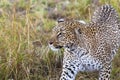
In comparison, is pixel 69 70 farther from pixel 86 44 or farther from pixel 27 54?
pixel 27 54

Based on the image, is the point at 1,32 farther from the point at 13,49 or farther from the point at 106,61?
the point at 106,61

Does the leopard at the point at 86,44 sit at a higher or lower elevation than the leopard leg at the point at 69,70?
higher

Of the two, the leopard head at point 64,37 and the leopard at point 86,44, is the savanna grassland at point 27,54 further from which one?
the leopard head at point 64,37

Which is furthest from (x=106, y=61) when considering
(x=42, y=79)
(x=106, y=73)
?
(x=42, y=79)

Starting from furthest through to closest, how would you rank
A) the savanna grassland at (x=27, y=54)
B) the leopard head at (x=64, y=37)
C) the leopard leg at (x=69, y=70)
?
the savanna grassland at (x=27, y=54), the leopard leg at (x=69, y=70), the leopard head at (x=64, y=37)

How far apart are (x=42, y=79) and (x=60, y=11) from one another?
217 centimetres

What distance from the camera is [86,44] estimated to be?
240 inches

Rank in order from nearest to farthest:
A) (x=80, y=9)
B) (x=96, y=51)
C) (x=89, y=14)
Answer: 1. (x=96, y=51)
2. (x=89, y=14)
3. (x=80, y=9)

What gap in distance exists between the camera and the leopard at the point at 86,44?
588cm

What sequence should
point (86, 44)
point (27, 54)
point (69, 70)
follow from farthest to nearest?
point (27, 54) → point (69, 70) → point (86, 44)

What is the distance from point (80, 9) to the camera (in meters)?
8.22

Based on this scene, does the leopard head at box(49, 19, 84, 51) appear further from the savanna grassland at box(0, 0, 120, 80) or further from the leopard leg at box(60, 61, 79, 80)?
the savanna grassland at box(0, 0, 120, 80)

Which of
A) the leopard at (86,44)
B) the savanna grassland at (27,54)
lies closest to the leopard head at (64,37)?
the leopard at (86,44)

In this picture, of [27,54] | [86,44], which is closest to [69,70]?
[86,44]
